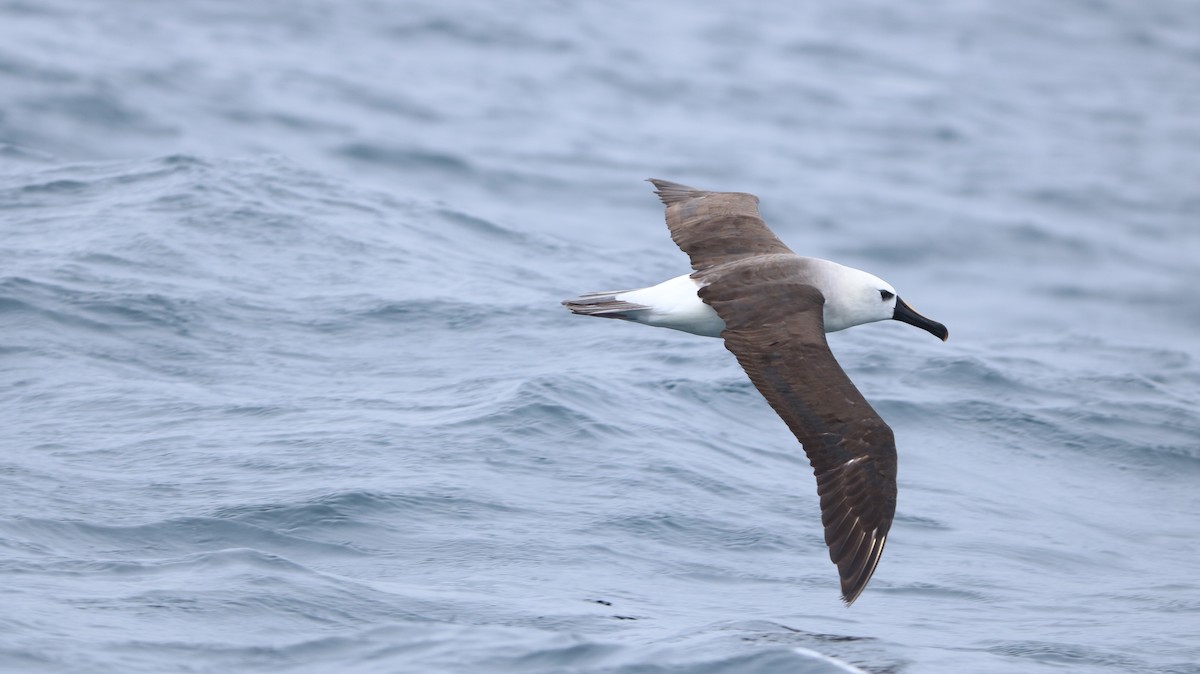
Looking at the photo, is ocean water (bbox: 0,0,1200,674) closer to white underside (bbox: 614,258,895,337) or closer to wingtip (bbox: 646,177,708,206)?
white underside (bbox: 614,258,895,337)

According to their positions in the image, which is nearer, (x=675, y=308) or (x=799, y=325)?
(x=799, y=325)

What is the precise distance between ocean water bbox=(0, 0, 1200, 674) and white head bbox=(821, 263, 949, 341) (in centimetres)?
157

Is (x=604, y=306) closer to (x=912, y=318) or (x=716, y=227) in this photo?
(x=716, y=227)

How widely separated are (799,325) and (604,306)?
1187 mm

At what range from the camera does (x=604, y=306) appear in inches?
373

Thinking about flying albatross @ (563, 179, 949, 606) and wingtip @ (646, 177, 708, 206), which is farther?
wingtip @ (646, 177, 708, 206)

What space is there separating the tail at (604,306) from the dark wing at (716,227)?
2.83 ft

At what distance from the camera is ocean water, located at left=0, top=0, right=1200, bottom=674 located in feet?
28.0

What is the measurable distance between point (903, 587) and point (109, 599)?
4.70 m

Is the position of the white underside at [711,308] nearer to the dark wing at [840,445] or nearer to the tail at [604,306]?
the tail at [604,306]

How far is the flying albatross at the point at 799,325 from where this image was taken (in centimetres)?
847

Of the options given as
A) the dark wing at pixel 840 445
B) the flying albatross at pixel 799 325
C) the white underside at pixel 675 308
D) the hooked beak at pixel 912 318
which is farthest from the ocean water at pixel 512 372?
the hooked beak at pixel 912 318

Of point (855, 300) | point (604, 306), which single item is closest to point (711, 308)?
point (604, 306)

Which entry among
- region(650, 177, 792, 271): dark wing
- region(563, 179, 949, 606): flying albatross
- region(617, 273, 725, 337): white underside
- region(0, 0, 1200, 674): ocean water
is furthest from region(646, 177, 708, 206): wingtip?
region(617, 273, 725, 337): white underside
